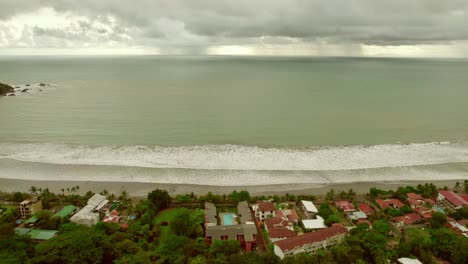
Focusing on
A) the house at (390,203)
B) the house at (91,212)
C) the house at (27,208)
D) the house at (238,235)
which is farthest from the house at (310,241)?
the house at (27,208)

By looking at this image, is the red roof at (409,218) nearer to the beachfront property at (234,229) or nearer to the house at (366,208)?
the house at (366,208)

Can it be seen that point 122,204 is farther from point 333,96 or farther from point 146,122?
point 333,96

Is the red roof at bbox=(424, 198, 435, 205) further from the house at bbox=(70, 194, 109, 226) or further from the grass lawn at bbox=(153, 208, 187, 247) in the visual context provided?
the house at bbox=(70, 194, 109, 226)

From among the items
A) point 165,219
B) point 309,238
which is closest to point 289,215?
point 309,238

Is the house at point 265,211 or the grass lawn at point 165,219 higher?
the house at point 265,211

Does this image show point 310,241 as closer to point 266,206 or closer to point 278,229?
point 278,229

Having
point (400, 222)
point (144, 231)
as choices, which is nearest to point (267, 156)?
point (400, 222)
